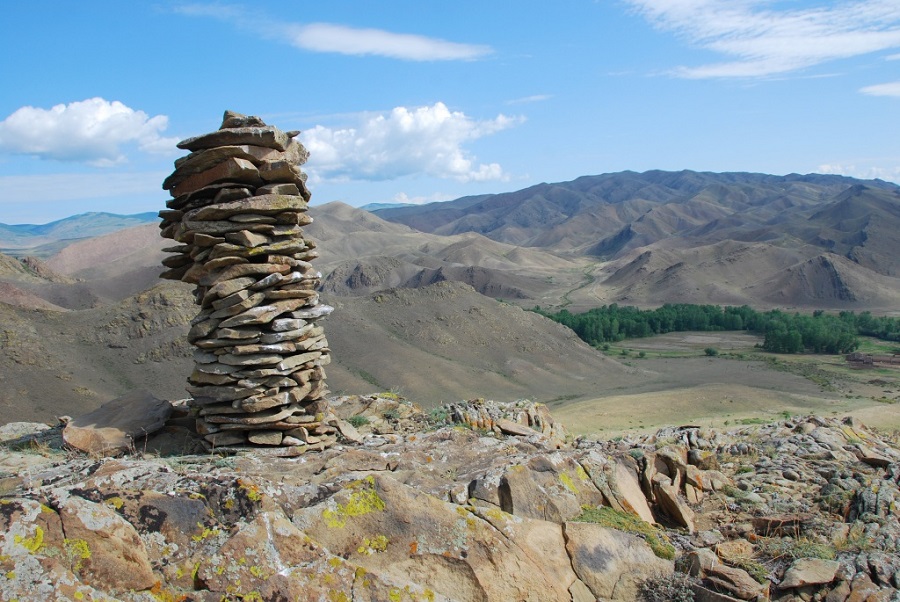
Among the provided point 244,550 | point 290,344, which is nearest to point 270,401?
point 290,344

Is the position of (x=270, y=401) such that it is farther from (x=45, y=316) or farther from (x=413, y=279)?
(x=413, y=279)

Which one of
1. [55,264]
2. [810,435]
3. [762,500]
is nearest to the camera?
[762,500]

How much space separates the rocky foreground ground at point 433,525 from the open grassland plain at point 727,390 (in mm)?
18225

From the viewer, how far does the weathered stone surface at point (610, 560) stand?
574 centimetres

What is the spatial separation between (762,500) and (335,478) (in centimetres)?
551

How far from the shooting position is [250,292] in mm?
8844

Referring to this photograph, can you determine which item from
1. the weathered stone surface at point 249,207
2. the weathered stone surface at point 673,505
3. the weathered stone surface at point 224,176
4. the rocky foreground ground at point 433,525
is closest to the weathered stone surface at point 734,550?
the rocky foreground ground at point 433,525

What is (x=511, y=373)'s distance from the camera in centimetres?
4753

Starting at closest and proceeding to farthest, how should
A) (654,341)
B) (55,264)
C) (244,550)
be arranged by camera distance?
(244,550) < (654,341) < (55,264)

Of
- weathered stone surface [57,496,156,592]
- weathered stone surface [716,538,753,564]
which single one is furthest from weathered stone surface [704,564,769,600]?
weathered stone surface [57,496,156,592]

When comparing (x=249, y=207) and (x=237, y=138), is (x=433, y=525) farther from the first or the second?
(x=237, y=138)

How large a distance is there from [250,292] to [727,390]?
3748 centimetres

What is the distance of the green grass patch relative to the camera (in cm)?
630

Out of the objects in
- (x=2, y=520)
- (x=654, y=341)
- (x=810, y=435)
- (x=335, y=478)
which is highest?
(x=2, y=520)
